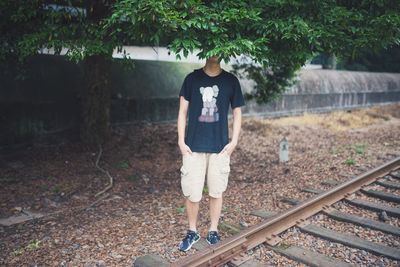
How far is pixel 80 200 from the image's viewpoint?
5613 mm

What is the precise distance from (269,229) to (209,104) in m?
1.69

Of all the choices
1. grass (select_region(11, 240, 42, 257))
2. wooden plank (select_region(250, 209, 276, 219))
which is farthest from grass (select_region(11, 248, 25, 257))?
wooden plank (select_region(250, 209, 276, 219))

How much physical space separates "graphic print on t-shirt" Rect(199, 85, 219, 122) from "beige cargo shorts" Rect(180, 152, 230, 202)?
1.21ft

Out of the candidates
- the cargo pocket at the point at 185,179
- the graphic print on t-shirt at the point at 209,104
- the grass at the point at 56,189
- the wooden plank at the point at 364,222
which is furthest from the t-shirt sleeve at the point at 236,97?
the grass at the point at 56,189

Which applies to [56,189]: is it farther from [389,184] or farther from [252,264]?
[389,184]

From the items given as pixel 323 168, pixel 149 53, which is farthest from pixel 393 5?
pixel 149 53

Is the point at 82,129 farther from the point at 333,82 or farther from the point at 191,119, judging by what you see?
the point at 333,82

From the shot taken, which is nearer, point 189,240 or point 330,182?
point 189,240

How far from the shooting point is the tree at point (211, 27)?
3.78 m

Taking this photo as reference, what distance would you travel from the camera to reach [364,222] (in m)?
4.86

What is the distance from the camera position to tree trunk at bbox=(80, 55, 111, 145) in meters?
7.07

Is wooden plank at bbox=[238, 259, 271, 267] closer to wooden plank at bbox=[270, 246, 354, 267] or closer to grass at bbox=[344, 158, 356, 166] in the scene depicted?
wooden plank at bbox=[270, 246, 354, 267]

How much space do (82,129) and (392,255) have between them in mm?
5780

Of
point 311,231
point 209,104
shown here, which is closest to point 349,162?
point 311,231
